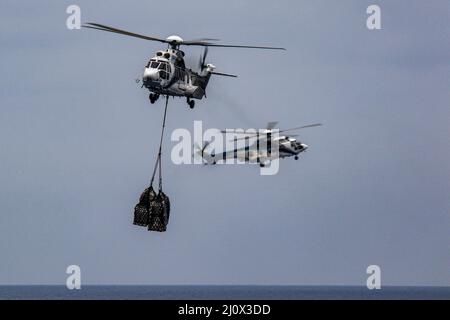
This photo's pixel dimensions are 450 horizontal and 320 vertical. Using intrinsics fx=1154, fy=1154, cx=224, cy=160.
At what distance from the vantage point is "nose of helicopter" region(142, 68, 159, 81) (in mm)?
80381

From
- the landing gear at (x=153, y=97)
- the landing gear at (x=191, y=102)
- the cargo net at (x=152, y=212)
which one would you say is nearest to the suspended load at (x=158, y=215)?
the cargo net at (x=152, y=212)

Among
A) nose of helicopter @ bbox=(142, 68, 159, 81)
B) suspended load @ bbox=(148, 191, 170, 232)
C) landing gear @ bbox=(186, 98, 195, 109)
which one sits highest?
nose of helicopter @ bbox=(142, 68, 159, 81)

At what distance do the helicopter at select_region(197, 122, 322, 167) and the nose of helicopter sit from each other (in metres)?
14.4

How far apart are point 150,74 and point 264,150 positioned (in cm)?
2295

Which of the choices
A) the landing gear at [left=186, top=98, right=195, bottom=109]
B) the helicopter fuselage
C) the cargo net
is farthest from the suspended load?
the landing gear at [left=186, top=98, right=195, bottom=109]

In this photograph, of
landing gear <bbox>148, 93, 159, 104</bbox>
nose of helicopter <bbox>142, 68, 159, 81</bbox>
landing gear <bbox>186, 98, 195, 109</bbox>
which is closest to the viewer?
nose of helicopter <bbox>142, 68, 159, 81</bbox>

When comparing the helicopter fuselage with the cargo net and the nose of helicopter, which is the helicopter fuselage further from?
the cargo net

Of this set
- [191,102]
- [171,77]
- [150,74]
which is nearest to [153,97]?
[171,77]

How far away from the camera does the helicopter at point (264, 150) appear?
97.5m
